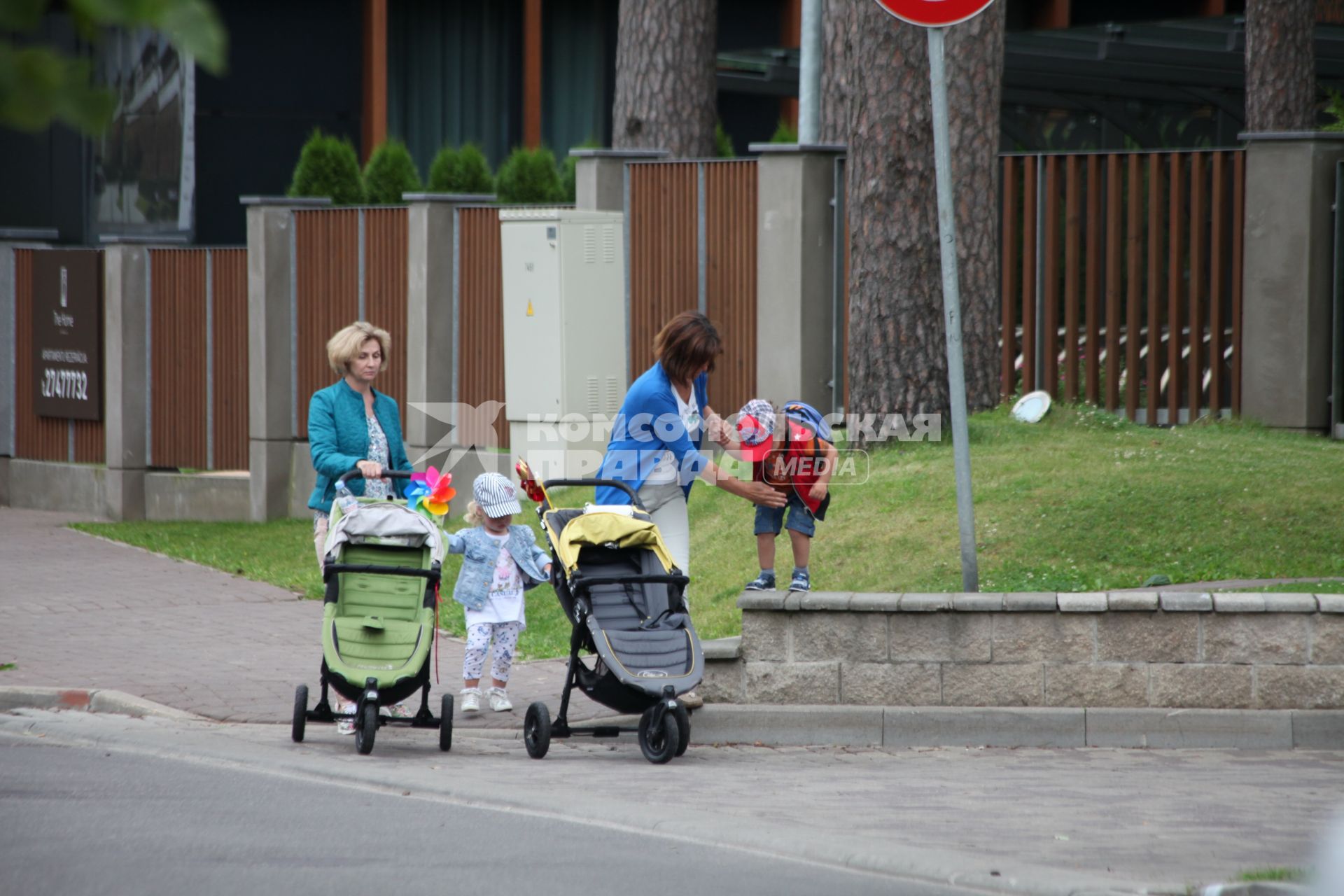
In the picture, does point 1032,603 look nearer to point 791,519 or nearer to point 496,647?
point 791,519

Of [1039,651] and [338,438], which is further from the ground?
[338,438]

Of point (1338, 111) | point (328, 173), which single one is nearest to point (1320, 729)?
point (1338, 111)

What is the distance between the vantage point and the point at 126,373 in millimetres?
17938

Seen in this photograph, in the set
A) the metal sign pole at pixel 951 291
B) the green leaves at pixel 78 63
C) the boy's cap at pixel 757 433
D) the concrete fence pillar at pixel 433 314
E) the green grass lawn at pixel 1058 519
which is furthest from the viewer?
the concrete fence pillar at pixel 433 314

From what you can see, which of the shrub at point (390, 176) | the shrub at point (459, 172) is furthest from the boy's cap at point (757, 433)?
the shrub at point (459, 172)

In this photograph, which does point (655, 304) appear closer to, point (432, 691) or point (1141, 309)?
point (1141, 309)

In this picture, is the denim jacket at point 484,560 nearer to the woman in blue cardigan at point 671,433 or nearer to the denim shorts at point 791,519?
the woman in blue cardigan at point 671,433

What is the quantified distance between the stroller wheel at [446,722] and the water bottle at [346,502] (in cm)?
91

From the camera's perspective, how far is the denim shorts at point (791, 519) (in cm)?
846

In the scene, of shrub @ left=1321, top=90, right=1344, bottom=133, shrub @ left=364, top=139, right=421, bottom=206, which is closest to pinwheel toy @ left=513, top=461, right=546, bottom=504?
shrub @ left=1321, top=90, right=1344, bottom=133

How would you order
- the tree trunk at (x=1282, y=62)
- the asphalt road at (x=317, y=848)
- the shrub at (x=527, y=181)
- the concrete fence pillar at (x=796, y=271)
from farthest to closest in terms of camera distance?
the shrub at (x=527, y=181)
the tree trunk at (x=1282, y=62)
the concrete fence pillar at (x=796, y=271)
the asphalt road at (x=317, y=848)

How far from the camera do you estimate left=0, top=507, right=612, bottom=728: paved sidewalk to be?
8.64m

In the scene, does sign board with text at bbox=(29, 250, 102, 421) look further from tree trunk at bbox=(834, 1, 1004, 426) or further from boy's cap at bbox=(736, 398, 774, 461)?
boy's cap at bbox=(736, 398, 774, 461)

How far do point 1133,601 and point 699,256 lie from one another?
7.44 metres
